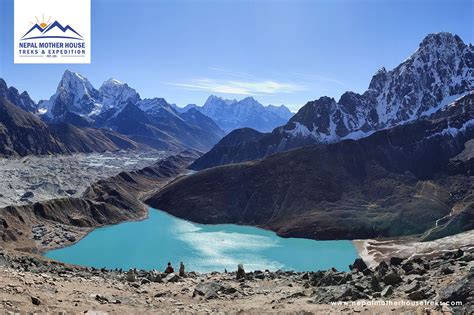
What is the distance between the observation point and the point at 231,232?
151250 millimetres

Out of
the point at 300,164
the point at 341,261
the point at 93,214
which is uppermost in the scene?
the point at 300,164

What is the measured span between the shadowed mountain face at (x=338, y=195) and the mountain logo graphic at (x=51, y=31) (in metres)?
102

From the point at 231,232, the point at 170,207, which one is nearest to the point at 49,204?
the point at 170,207

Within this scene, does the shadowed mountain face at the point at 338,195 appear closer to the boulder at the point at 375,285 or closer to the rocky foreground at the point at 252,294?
the rocky foreground at the point at 252,294

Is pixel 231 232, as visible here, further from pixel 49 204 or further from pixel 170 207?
pixel 49 204

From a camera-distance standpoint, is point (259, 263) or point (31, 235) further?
point (31, 235)

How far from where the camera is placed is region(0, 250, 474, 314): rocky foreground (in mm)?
22266

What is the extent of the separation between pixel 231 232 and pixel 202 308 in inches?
4949

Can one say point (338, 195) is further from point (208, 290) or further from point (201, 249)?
point (208, 290)

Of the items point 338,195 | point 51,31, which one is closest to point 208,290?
point 51,31

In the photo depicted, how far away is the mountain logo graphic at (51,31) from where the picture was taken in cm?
6750

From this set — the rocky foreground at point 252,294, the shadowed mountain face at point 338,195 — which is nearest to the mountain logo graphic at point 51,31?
the rocky foreground at point 252,294

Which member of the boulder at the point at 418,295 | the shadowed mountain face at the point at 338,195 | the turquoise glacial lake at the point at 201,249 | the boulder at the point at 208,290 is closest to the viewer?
the boulder at the point at 418,295

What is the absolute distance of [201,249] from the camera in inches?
4865
